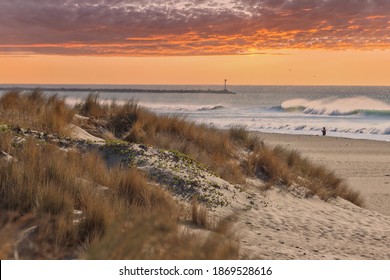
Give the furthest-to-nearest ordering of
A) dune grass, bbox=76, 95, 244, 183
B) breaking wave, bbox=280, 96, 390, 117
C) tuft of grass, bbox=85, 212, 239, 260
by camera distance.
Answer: breaking wave, bbox=280, 96, 390, 117 < dune grass, bbox=76, 95, 244, 183 < tuft of grass, bbox=85, 212, 239, 260

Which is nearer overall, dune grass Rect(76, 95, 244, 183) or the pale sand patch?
dune grass Rect(76, 95, 244, 183)

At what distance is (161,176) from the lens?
32.0 ft

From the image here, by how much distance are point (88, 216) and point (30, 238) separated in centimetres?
67

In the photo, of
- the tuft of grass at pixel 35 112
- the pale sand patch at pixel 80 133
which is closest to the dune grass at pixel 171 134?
the pale sand patch at pixel 80 133

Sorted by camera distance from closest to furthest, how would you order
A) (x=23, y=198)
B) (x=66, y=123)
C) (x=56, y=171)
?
(x=23, y=198)
(x=56, y=171)
(x=66, y=123)

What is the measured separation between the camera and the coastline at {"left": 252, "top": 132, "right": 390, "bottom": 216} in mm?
15758

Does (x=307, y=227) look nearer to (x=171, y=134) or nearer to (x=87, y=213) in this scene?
(x=87, y=213)

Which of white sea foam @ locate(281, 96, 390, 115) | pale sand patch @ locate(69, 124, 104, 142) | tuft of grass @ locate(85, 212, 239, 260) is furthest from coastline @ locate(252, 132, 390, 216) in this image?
white sea foam @ locate(281, 96, 390, 115)

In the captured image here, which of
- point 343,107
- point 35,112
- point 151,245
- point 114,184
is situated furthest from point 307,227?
point 343,107

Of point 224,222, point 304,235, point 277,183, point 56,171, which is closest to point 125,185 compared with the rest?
point 56,171

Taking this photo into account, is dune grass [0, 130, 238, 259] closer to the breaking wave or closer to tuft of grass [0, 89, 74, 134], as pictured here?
tuft of grass [0, 89, 74, 134]

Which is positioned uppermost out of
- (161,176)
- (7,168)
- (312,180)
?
(7,168)

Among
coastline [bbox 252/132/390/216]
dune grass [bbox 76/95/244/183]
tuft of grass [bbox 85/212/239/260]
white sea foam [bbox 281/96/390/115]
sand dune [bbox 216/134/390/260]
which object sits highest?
tuft of grass [bbox 85/212/239/260]

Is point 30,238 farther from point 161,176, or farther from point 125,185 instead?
point 161,176
